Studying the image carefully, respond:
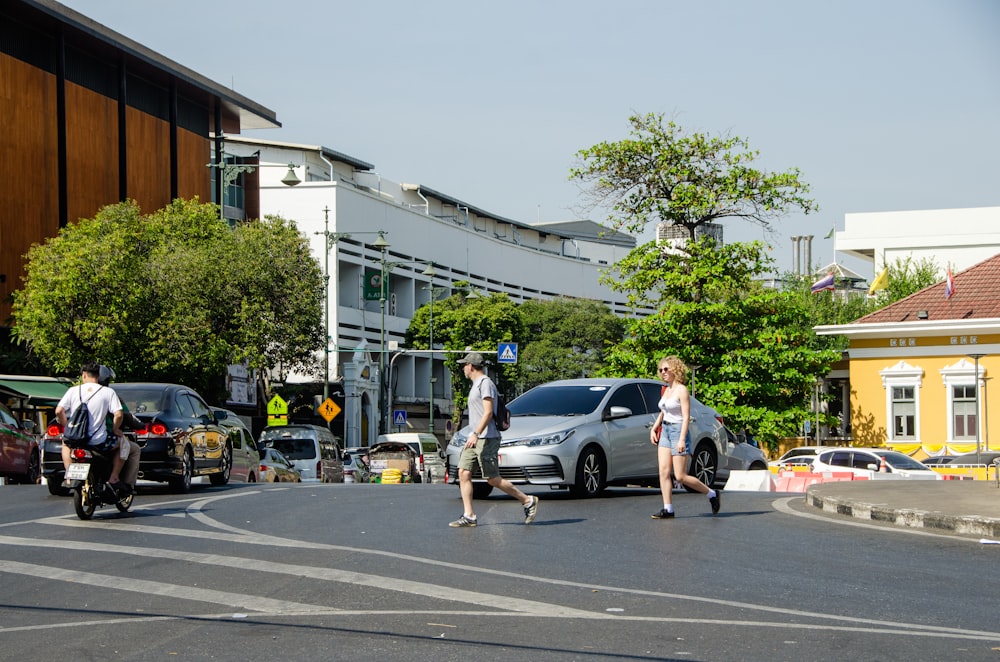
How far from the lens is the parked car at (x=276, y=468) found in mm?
32666

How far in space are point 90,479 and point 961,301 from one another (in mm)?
37213

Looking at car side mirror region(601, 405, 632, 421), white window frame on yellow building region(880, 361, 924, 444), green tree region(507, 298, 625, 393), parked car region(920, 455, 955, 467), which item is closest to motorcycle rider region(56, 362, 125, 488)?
car side mirror region(601, 405, 632, 421)

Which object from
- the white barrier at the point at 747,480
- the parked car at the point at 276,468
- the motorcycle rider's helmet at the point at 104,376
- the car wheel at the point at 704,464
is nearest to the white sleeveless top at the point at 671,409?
the car wheel at the point at 704,464

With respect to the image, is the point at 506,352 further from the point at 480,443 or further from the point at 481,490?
the point at 480,443

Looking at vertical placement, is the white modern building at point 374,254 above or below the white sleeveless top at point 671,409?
above

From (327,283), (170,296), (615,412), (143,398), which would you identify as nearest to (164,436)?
(143,398)

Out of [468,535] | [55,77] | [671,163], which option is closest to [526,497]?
[468,535]

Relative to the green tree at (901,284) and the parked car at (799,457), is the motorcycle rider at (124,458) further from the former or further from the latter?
the green tree at (901,284)

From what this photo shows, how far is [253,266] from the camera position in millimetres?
47656

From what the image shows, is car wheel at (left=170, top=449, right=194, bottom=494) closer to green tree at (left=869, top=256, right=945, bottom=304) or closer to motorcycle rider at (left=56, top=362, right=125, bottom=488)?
motorcycle rider at (left=56, top=362, right=125, bottom=488)

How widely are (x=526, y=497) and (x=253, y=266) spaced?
3476cm

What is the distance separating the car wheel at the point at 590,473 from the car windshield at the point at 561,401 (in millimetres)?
593

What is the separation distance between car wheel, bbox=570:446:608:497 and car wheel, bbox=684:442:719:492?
149 cm

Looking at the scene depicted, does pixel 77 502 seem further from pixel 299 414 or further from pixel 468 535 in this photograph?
pixel 299 414
